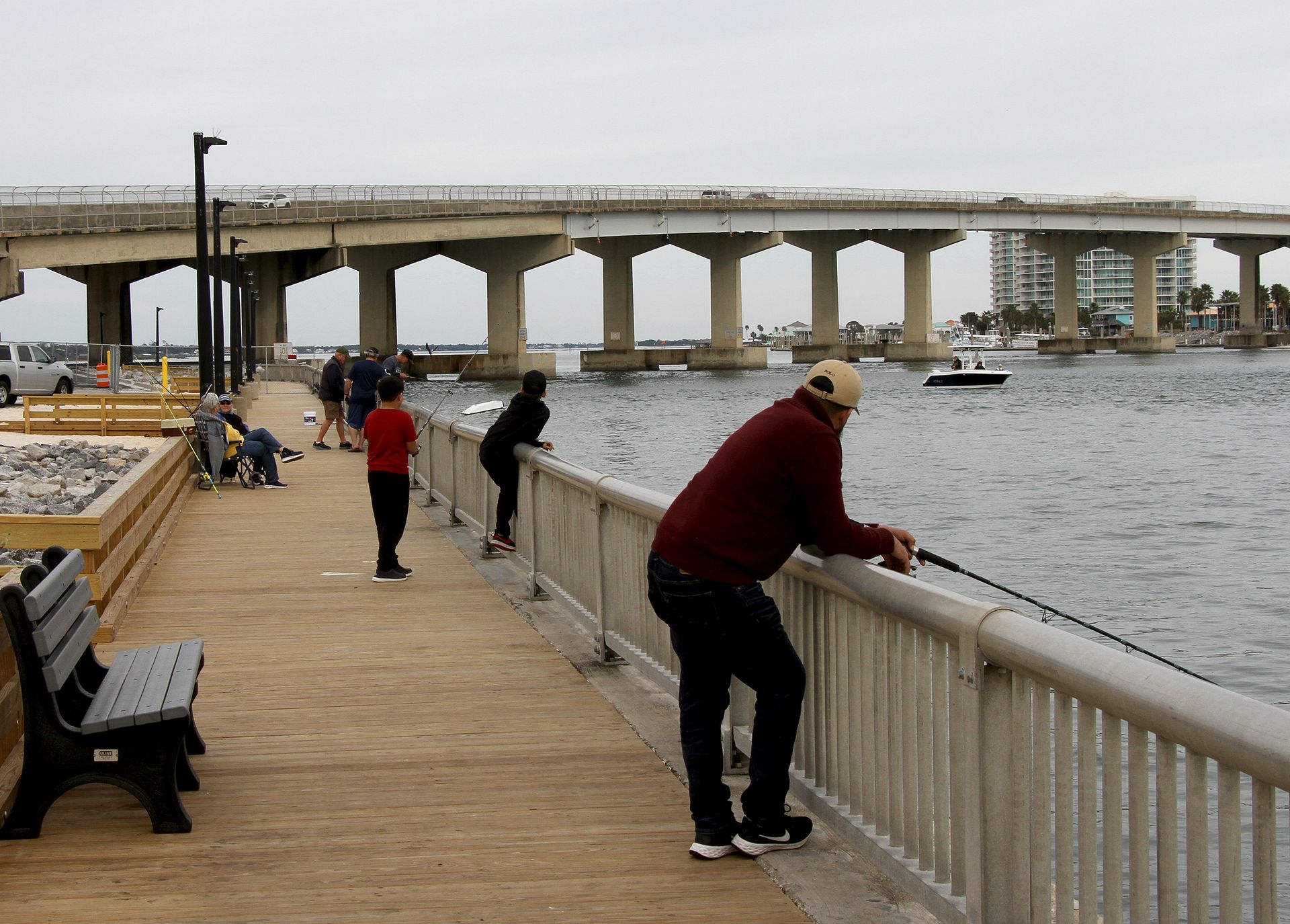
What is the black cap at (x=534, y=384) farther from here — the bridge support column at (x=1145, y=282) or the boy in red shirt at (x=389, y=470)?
the bridge support column at (x=1145, y=282)

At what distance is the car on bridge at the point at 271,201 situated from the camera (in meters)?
77.2

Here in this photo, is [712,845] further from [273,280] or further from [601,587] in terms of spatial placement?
[273,280]

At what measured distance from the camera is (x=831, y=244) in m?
114

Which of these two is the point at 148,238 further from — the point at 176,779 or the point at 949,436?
the point at 176,779

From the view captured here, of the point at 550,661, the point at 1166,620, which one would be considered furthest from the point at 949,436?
the point at 550,661

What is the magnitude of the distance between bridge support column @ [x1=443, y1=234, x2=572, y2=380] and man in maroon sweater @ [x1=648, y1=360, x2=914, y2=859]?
8679 centimetres

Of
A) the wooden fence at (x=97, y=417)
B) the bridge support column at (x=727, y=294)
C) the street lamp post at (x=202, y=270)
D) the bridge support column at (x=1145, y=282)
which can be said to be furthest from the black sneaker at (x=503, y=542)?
the bridge support column at (x=1145, y=282)

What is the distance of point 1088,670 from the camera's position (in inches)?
133

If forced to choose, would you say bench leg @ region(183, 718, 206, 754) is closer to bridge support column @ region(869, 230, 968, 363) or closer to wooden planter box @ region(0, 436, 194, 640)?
wooden planter box @ region(0, 436, 194, 640)

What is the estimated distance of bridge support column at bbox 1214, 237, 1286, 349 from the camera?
136 metres

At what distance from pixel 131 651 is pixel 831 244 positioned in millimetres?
110153

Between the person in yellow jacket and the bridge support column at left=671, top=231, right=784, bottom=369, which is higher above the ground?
the bridge support column at left=671, top=231, right=784, bottom=369

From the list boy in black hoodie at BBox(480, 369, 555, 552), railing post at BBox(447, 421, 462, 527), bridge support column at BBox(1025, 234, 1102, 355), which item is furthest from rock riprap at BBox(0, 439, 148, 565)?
bridge support column at BBox(1025, 234, 1102, 355)

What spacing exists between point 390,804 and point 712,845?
1.48 m
